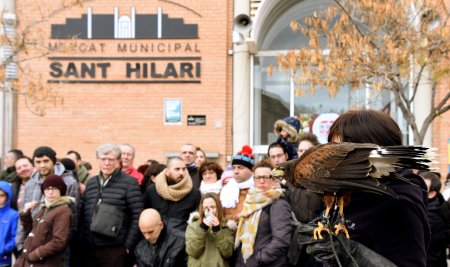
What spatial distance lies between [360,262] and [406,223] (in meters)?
0.22

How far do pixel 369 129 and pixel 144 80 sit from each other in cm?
1062

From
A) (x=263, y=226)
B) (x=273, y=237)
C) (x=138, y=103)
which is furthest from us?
(x=138, y=103)

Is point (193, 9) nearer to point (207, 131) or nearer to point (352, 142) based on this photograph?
point (207, 131)

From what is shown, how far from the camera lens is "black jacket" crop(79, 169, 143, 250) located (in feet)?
19.0

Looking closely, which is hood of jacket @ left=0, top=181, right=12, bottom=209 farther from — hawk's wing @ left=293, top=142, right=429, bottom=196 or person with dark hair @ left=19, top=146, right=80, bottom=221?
hawk's wing @ left=293, top=142, right=429, bottom=196

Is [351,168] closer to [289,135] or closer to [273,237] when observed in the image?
[273,237]

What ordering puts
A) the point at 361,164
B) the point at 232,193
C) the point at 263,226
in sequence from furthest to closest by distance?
the point at 232,193
the point at 263,226
the point at 361,164

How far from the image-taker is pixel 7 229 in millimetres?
6340

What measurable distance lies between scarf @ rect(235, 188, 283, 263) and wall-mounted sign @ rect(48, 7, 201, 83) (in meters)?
7.41

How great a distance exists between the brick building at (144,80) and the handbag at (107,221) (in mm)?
6395

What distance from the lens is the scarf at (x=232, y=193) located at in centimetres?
575

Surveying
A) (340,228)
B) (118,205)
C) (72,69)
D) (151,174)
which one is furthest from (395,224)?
(72,69)

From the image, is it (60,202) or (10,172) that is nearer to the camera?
(60,202)

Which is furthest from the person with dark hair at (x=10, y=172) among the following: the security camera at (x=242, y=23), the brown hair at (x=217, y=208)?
the security camera at (x=242, y=23)
